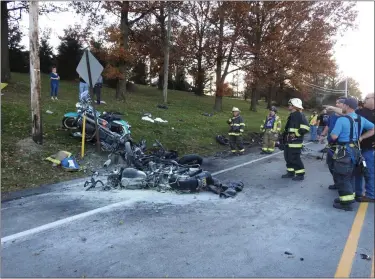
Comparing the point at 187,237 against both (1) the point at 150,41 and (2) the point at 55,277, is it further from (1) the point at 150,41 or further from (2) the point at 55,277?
(1) the point at 150,41

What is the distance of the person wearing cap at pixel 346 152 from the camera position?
572cm

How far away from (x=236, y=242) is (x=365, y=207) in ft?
9.40

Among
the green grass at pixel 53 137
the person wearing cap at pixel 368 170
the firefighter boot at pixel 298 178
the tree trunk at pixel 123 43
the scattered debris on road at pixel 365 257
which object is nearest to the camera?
the scattered debris on road at pixel 365 257

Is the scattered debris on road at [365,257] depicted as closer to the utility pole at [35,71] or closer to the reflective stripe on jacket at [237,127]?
the utility pole at [35,71]

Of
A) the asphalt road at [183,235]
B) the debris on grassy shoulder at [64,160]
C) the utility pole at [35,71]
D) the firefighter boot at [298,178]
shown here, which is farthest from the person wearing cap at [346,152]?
the utility pole at [35,71]

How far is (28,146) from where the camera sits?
879 centimetres

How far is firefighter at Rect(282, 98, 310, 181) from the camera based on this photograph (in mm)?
8047

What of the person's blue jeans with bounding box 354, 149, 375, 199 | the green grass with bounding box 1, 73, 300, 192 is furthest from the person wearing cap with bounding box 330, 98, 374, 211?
the green grass with bounding box 1, 73, 300, 192

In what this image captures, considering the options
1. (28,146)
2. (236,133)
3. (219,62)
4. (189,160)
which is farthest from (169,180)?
(219,62)

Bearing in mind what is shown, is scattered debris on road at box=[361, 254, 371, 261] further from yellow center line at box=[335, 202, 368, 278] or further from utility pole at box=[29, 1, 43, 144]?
utility pole at box=[29, 1, 43, 144]

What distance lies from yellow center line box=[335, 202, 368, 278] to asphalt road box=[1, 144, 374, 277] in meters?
0.01

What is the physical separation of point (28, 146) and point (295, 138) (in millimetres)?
6469

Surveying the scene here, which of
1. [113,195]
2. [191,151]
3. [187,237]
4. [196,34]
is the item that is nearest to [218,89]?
[196,34]

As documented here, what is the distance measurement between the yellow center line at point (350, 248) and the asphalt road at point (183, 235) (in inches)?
0.4
